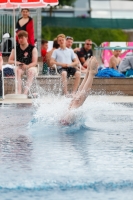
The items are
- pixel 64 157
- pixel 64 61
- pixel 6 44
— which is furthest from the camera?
pixel 6 44

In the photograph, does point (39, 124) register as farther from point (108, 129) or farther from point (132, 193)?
point (132, 193)

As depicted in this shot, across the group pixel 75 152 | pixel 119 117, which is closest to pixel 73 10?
pixel 119 117

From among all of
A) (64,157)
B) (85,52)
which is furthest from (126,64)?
(64,157)

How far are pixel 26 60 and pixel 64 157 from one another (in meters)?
9.75

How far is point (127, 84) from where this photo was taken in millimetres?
17312

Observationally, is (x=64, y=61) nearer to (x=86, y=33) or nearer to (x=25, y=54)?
(x=25, y=54)

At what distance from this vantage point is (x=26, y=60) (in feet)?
51.4

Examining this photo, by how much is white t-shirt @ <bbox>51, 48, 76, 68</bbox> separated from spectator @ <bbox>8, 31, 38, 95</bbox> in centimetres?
118

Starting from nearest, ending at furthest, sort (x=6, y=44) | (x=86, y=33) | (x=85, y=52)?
(x=6, y=44), (x=85, y=52), (x=86, y=33)

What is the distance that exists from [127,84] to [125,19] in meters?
20.3

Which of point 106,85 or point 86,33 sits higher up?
point 86,33

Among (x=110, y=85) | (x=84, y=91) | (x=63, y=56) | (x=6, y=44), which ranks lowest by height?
(x=110, y=85)

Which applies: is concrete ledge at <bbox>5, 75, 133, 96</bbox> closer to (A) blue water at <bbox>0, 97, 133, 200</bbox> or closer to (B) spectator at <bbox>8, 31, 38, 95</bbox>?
(B) spectator at <bbox>8, 31, 38, 95</bbox>

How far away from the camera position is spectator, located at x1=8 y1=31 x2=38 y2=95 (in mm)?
15391
